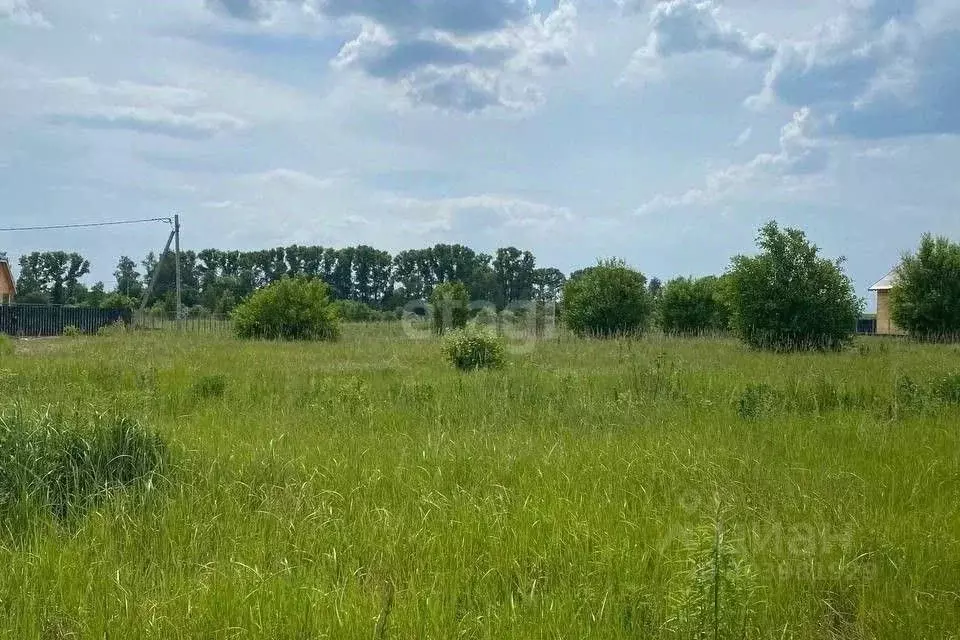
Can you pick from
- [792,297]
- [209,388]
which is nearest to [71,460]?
[209,388]

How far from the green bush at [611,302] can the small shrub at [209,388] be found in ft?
61.3

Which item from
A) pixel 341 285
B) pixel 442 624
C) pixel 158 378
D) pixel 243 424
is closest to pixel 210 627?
pixel 442 624

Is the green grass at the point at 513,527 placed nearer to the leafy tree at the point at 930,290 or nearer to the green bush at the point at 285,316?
the green bush at the point at 285,316

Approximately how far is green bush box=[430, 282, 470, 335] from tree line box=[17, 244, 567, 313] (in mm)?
25602

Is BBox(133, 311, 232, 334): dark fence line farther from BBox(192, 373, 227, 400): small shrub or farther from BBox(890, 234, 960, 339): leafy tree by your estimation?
BBox(890, 234, 960, 339): leafy tree

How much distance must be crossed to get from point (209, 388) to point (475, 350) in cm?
497

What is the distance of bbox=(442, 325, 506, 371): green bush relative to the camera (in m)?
13.3

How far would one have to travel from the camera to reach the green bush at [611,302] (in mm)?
27719

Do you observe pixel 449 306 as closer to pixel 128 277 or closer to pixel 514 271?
pixel 514 271

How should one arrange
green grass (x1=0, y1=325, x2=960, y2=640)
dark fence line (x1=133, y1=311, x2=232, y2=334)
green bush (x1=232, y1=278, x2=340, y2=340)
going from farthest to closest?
dark fence line (x1=133, y1=311, x2=232, y2=334) < green bush (x1=232, y1=278, x2=340, y2=340) < green grass (x1=0, y1=325, x2=960, y2=640)

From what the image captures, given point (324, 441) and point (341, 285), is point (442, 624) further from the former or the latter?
point (341, 285)

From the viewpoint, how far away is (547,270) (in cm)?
6612

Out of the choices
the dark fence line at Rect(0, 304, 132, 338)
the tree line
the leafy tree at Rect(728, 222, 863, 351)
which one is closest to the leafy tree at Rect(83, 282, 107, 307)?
the tree line

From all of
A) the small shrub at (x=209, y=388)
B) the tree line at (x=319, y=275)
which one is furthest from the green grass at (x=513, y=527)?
A: the tree line at (x=319, y=275)
